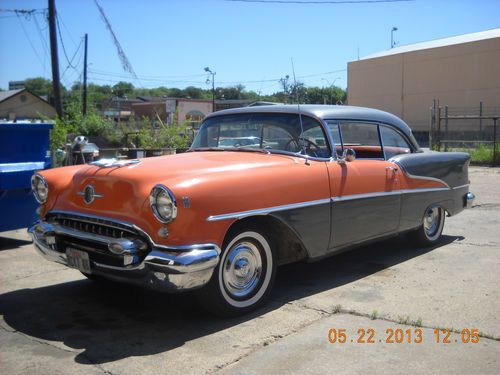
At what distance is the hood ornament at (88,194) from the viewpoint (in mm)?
4000

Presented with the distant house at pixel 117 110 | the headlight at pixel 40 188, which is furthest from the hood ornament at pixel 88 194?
the distant house at pixel 117 110

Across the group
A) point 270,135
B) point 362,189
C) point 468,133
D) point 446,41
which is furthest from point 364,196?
point 446,41

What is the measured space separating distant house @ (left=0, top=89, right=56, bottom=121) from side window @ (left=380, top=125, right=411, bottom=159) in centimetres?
5572

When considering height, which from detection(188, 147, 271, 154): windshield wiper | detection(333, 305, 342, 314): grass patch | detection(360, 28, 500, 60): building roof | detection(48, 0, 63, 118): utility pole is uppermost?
detection(360, 28, 500, 60): building roof

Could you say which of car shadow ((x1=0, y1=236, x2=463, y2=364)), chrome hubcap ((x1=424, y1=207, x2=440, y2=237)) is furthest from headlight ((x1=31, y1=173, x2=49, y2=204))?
chrome hubcap ((x1=424, y1=207, x2=440, y2=237))

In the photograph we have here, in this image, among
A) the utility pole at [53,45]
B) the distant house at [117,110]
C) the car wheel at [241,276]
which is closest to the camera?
the car wheel at [241,276]

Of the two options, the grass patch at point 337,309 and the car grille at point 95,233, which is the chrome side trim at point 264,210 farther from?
the grass patch at point 337,309

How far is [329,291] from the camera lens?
15.2ft

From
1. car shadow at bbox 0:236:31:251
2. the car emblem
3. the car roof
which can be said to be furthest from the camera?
car shadow at bbox 0:236:31:251

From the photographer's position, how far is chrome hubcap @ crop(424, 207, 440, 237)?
6.21 meters

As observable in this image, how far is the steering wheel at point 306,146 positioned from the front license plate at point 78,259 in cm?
197

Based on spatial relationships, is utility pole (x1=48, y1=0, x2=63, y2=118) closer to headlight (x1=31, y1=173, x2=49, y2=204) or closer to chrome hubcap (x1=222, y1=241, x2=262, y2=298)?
headlight (x1=31, y1=173, x2=49, y2=204)

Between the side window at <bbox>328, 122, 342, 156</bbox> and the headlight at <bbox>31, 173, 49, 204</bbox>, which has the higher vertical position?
the side window at <bbox>328, 122, 342, 156</bbox>

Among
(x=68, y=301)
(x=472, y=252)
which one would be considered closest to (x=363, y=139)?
(x=472, y=252)
